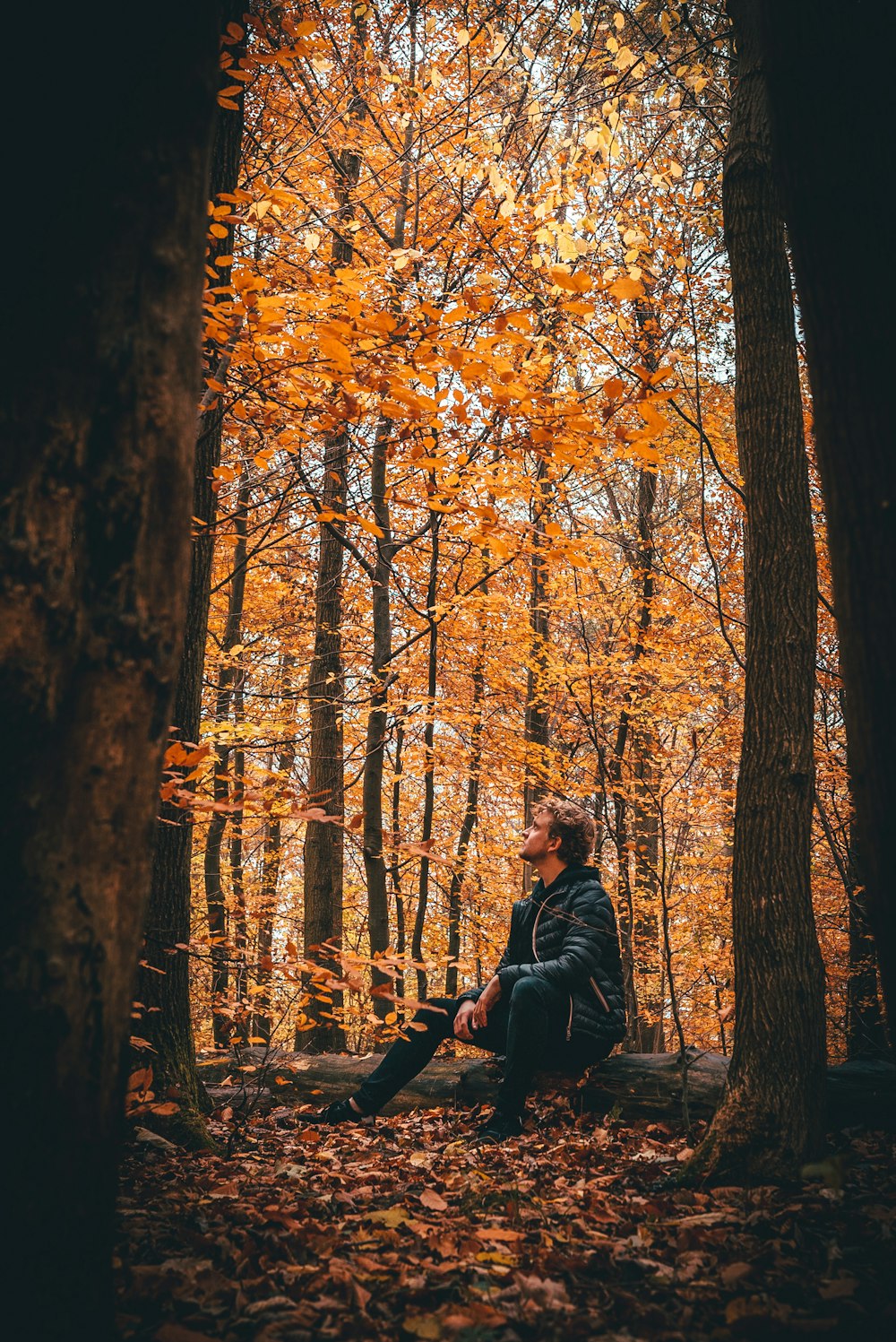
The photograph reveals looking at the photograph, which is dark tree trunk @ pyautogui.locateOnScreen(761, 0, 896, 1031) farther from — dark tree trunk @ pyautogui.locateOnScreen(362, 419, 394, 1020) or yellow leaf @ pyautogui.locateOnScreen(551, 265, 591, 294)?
dark tree trunk @ pyautogui.locateOnScreen(362, 419, 394, 1020)

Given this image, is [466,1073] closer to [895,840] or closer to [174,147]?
[895,840]

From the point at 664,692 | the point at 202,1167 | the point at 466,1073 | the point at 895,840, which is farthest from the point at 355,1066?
the point at 664,692

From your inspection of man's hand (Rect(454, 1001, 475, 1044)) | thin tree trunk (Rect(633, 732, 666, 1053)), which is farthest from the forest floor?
thin tree trunk (Rect(633, 732, 666, 1053))

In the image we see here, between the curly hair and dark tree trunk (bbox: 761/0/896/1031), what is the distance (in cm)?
301

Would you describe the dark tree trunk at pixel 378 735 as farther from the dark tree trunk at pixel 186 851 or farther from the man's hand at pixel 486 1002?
the man's hand at pixel 486 1002

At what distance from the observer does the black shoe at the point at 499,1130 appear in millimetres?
3529

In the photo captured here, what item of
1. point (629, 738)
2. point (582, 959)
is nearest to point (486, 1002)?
point (582, 959)

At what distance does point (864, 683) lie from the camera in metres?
1.29

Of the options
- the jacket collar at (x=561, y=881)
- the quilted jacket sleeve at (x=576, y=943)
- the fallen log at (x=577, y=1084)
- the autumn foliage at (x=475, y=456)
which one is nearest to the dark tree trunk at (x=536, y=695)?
the autumn foliage at (x=475, y=456)

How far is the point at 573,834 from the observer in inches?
170

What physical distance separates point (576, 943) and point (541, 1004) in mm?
347

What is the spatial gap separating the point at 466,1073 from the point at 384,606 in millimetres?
4548

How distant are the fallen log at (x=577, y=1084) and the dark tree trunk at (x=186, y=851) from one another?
1.30 ft

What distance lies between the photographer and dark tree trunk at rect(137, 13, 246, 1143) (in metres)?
3.52
